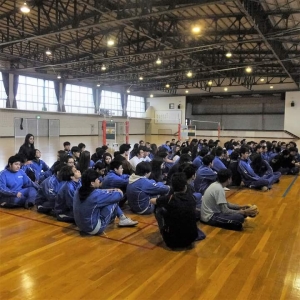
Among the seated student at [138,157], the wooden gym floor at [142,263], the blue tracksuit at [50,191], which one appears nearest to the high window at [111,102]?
the seated student at [138,157]

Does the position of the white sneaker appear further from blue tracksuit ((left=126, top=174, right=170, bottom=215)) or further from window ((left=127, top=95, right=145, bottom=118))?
window ((left=127, top=95, right=145, bottom=118))

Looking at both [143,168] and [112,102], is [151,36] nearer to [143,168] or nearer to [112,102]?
[143,168]

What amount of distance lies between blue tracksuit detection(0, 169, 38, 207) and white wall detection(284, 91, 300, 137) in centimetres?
3079

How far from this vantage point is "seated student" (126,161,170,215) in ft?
17.3

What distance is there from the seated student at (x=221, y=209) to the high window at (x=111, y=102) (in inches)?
1156

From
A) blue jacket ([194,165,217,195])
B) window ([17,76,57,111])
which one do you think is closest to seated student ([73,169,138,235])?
blue jacket ([194,165,217,195])

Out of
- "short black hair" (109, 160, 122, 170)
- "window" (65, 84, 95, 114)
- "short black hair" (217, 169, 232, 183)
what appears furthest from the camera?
"window" (65, 84, 95, 114)

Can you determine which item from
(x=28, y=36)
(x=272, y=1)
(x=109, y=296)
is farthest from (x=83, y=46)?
(x=109, y=296)

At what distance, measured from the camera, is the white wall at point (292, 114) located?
1230 inches

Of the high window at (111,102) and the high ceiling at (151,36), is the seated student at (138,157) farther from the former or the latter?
the high window at (111,102)

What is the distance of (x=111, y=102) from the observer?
116 ft

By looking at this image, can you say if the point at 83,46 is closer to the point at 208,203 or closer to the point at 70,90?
the point at 70,90

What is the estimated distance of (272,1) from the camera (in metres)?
11.6

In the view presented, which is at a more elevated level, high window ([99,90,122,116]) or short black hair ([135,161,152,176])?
high window ([99,90,122,116])
